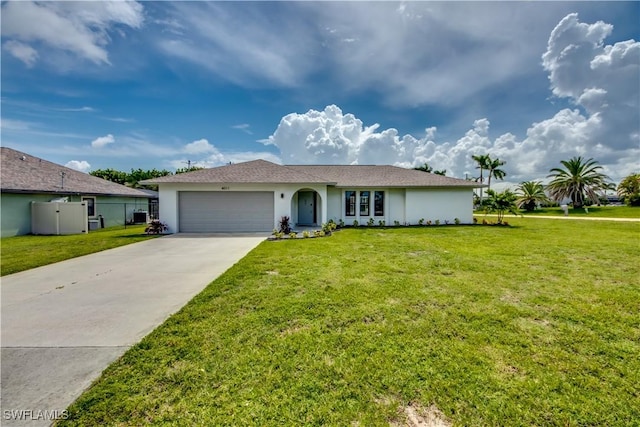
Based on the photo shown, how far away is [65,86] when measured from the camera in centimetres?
Answer: 1394

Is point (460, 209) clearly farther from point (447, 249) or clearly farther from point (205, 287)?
Result: point (205, 287)

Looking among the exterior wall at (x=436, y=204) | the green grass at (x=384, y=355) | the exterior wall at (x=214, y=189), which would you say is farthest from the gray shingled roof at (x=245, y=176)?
the green grass at (x=384, y=355)

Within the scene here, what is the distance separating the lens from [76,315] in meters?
4.10

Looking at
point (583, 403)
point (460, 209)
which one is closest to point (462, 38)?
point (460, 209)

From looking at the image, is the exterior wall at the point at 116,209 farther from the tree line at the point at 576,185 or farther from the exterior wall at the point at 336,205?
the tree line at the point at 576,185

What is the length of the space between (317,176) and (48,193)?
633 inches

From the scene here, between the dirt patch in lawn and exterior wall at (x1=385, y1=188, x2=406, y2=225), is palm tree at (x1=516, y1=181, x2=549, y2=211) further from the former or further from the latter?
the dirt patch in lawn

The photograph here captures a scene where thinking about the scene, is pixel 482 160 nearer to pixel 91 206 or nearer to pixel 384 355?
pixel 384 355

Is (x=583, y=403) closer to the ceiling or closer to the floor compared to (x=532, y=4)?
closer to the floor

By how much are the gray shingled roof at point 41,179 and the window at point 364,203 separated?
18.1m

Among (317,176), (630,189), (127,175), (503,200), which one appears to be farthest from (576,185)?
(127,175)

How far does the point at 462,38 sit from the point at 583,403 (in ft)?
48.2

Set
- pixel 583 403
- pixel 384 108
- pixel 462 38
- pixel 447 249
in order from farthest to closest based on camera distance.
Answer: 1. pixel 384 108
2. pixel 462 38
3. pixel 447 249
4. pixel 583 403

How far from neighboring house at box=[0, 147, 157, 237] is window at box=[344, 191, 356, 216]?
1676 centimetres
